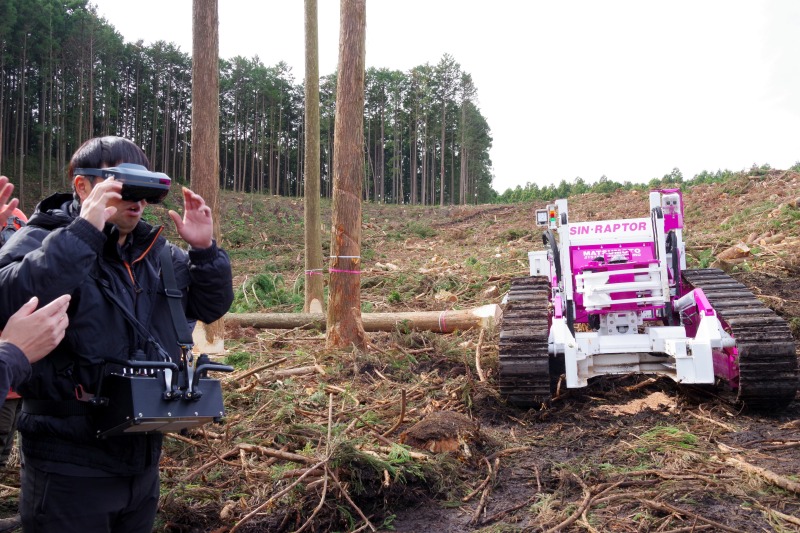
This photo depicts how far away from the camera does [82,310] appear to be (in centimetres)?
238

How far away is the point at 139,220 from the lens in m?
2.65

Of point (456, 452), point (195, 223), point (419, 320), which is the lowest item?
point (456, 452)

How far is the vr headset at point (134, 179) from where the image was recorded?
2451 millimetres

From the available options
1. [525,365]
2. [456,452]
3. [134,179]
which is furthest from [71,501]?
[525,365]

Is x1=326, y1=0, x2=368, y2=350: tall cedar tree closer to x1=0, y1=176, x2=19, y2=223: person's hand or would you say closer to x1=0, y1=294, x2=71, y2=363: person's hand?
x1=0, y1=176, x2=19, y2=223: person's hand

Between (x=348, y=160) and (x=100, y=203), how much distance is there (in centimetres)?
596

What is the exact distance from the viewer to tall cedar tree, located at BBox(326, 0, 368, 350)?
321 inches

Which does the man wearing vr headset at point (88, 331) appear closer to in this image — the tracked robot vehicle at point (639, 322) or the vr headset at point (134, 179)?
the vr headset at point (134, 179)

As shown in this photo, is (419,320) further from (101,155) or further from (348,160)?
(101,155)

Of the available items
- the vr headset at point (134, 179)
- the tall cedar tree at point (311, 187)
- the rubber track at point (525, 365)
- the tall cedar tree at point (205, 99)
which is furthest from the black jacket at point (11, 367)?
the tall cedar tree at point (311, 187)

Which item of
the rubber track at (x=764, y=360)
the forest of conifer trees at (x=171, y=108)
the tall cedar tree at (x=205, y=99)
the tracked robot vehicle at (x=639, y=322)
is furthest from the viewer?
the forest of conifer trees at (x=171, y=108)

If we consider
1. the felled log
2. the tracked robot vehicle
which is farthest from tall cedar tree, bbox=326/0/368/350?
the tracked robot vehicle

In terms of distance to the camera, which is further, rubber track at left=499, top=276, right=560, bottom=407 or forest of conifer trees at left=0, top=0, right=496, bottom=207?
forest of conifer trees at left=0, top=0, right=496, bottom=207

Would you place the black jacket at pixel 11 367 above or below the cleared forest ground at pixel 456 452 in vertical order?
above
